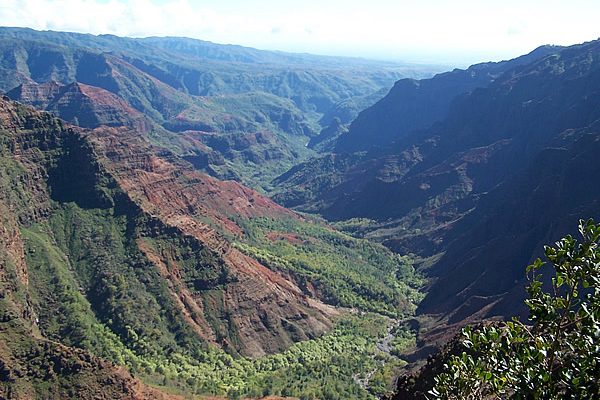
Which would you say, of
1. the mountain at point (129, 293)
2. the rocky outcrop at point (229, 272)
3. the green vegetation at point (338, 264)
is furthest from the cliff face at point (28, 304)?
the green vegetation at point (338, 264)

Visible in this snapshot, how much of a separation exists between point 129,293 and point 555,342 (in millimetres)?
91716

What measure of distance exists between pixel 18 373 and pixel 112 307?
30.1m

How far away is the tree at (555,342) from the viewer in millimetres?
11961

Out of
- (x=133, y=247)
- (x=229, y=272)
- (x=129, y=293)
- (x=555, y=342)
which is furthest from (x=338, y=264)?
(x=555, y=342)

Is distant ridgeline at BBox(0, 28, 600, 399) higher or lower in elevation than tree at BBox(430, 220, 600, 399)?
lower

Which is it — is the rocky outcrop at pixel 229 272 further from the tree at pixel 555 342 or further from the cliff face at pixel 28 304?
the tree at pixel 555 342

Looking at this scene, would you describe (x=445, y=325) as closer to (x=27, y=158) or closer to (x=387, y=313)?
(x=387, y=313)

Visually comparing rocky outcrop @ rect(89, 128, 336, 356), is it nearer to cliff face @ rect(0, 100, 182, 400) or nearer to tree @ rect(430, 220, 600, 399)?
cliff face @ rect(0, 100, 182, 400)

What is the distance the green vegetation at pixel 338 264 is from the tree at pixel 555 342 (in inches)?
4670

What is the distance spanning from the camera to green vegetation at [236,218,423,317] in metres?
134

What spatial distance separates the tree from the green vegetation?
389 ft

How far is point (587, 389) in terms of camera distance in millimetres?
11992

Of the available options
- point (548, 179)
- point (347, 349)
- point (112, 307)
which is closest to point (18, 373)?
point (112, 307)

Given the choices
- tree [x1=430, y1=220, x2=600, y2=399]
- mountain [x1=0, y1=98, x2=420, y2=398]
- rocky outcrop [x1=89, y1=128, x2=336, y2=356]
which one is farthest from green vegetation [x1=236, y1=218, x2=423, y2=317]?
tree [x1=430, y1=220, x2=600, y2=399]
